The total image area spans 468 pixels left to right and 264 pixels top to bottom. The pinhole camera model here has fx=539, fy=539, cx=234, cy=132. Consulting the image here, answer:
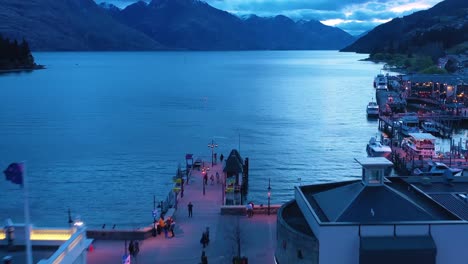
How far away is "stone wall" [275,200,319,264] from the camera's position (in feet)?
56.5

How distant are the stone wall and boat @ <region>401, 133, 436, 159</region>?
30233 millimetres

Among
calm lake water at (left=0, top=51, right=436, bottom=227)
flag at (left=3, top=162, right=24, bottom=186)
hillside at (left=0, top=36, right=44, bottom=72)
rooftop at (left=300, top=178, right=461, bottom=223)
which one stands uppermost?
hillside at (left=0, top=36, right=44, bottom=72)

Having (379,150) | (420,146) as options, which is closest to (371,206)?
(379,150)

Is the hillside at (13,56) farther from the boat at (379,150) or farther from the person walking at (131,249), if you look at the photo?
the person walking at (131,249)

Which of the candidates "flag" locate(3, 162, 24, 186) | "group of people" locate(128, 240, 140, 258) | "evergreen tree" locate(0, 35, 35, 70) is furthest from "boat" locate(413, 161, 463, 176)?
"evergreen tree" locate(0, 35, 35, 70)

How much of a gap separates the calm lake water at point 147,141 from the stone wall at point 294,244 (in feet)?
49.6

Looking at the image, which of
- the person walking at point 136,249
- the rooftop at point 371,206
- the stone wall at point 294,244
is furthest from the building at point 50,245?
the rooftop at point 371,206

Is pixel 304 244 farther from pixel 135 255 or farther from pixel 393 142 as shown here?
pixel 393 142

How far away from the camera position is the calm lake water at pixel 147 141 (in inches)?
1480

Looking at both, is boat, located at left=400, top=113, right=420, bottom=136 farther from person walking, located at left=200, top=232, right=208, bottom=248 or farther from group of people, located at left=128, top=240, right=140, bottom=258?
group of people, located at left=128, top=240, right=140, bottom=258

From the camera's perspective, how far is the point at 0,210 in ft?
114

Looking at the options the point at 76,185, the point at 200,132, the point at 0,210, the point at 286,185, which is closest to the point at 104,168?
the point at 76,185

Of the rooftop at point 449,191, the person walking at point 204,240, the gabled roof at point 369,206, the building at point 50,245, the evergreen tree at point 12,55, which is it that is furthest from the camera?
the evergreen tree at point 12,55

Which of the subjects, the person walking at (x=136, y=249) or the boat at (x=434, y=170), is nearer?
the person walking at (x=136, y=249)
